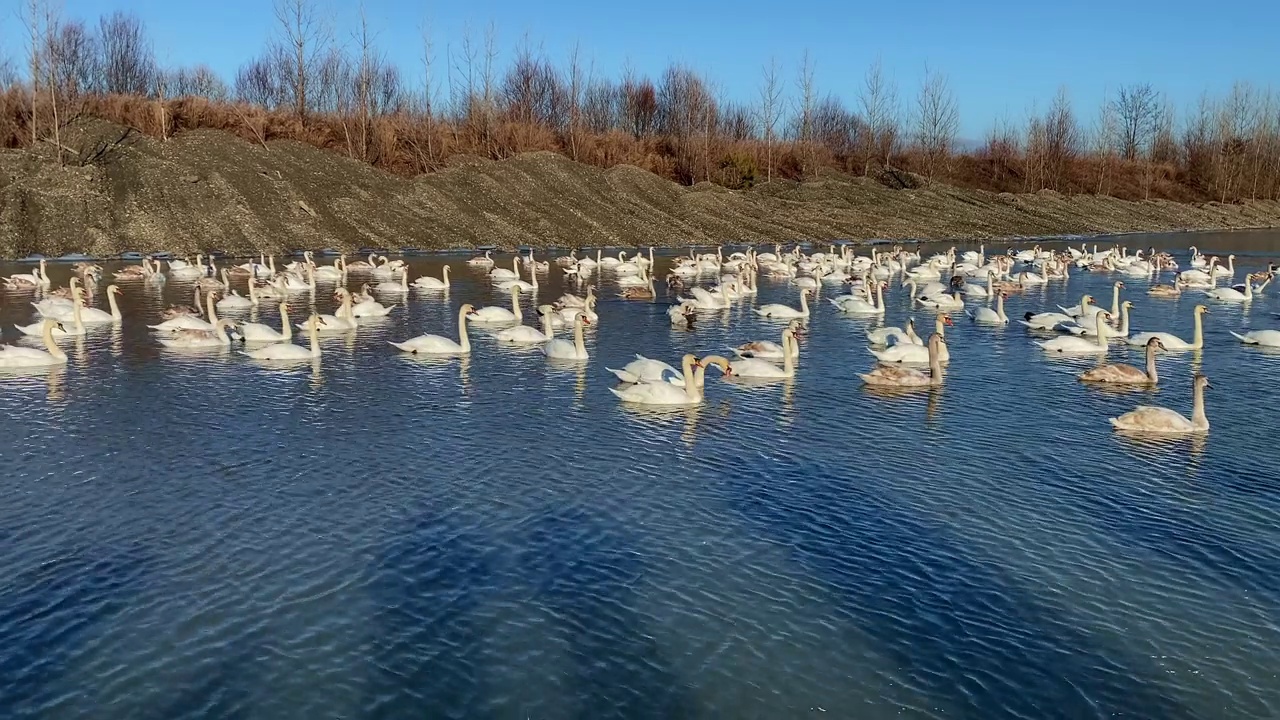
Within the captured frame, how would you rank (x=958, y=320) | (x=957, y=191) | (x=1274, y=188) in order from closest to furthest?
(x=958, y=320)
(x=957, y=191)
(x=1274, y=188)

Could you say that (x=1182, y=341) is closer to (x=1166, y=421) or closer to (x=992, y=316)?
(x=992, y=316)

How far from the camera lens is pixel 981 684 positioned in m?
8.98

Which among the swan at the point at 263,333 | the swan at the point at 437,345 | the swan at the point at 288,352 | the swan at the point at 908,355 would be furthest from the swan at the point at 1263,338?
the swan at the point at 263,333

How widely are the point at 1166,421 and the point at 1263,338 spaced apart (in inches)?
402

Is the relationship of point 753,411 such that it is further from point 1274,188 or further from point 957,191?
point 1274,188

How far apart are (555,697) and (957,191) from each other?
8688 cm

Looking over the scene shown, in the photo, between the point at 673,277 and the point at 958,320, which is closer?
the point at 958,320

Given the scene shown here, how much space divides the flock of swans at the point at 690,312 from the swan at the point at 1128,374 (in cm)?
2

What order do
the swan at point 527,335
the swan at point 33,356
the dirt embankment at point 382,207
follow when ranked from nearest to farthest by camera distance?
the swan at point 33,356 → the swan at point 527,335 → the dirt embankment at point 382,207

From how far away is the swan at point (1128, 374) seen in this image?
67.7 ft

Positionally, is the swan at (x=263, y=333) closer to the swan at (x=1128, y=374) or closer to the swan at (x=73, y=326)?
the swan at (x=73, y=326)

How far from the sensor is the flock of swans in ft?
67.7

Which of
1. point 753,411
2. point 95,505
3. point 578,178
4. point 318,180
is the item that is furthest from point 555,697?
point 578,178

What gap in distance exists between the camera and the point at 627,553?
11.7 m
